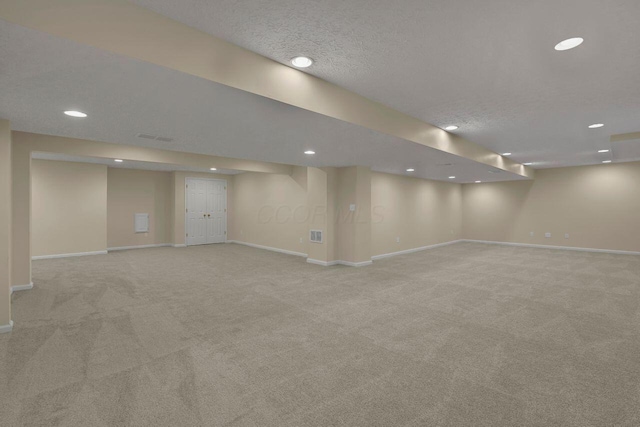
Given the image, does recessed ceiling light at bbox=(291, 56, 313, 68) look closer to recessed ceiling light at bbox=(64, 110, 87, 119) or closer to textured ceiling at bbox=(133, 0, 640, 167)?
textured ceiling at bbox=(133, 0, 640, 167)

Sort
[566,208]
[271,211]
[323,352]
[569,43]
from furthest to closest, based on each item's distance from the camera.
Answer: [271,211]
[566,208]
[323,352]
[569,43]

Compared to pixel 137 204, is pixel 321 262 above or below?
below

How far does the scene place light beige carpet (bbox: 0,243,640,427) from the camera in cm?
201

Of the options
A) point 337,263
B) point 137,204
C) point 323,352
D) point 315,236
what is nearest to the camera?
point 323,352

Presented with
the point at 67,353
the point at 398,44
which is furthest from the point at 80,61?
the point at 67,353

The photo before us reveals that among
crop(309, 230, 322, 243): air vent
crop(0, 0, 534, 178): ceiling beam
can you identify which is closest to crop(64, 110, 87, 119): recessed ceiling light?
crop(0, 0, 534, 178): ceiling beam

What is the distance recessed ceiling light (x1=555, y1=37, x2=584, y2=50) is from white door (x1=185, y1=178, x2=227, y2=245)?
10.1 meters

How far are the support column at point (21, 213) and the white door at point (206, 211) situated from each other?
17.2 feet

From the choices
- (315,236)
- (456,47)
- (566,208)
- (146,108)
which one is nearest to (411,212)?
(315,236)

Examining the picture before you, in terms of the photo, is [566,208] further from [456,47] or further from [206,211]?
[206,211]

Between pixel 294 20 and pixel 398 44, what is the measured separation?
817mm

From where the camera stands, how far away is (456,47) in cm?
229

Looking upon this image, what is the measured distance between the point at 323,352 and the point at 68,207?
838 centimetres

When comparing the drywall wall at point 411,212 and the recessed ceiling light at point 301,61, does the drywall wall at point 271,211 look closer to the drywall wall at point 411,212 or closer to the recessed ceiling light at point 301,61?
the drywall wall at point 411,212
